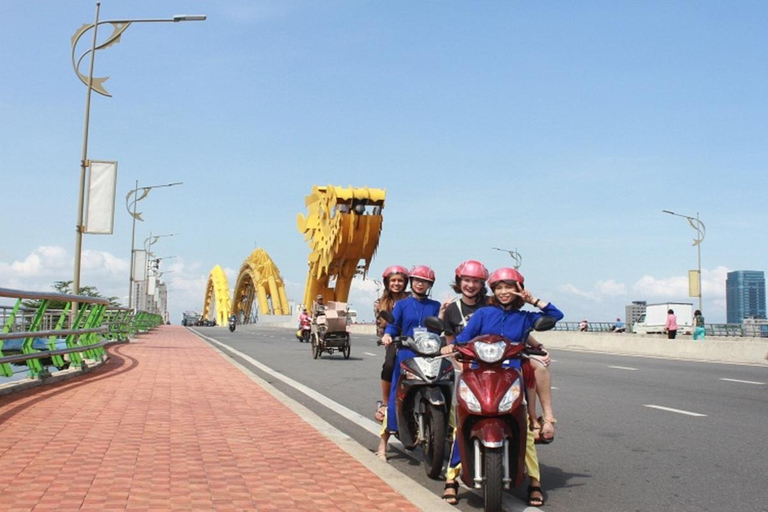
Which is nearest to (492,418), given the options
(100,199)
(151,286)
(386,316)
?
(386,316)

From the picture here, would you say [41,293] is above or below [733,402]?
above

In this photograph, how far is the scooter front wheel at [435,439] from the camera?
242 inches

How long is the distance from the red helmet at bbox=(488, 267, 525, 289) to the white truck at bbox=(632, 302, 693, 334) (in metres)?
53.5

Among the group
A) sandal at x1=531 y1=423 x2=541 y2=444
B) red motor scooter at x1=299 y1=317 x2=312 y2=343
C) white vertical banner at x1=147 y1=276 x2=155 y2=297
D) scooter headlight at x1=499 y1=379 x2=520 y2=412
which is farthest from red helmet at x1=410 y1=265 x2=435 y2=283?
white vertical banner at x1=147 y1=276 x2=155 y2=297

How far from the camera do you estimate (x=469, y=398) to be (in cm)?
511

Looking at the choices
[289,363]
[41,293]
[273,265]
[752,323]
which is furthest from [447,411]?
[273,265]

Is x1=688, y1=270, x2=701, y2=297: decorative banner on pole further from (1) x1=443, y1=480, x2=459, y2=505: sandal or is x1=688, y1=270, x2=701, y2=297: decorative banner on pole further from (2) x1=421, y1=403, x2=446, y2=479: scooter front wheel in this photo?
(1) x1=443, y1=480, x2=459, y2=505: sandal

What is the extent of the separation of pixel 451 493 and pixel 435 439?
0.75 m

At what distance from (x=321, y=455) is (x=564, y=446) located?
247 cm

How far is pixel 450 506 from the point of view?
5.31 metres

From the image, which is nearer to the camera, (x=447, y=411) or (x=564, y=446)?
(x=447, y=411)

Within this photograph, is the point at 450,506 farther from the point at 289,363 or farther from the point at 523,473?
the point at 289,363

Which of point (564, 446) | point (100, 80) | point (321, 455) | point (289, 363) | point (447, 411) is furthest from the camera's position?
point (100, 80)

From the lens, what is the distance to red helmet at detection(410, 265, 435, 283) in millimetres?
6946
